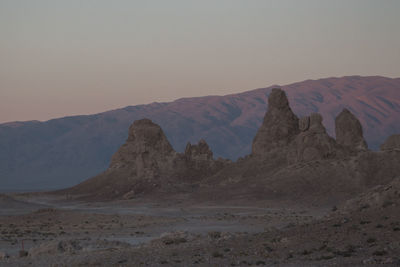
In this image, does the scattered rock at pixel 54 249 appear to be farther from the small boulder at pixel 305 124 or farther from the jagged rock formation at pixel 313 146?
the small boulder at pixel 305 124

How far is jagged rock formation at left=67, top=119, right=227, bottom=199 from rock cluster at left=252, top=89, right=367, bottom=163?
16618 millimetres

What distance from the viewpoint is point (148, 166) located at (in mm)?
114750

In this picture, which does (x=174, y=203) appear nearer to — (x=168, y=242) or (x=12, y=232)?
(x=12, y=232)

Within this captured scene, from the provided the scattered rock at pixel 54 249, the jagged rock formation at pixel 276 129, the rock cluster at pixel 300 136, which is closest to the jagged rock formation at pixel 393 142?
the rock cluster at pixel 300 136

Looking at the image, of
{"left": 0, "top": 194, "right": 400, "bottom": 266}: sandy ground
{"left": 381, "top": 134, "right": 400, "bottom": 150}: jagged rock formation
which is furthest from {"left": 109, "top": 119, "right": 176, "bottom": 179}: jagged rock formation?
{"left": 0, "top": 194, "right": 400, "bottom": 266}: sandy ground

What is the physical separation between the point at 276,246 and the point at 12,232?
96.2 ft

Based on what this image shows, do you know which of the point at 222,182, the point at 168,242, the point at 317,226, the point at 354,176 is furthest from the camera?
the point at 222,182

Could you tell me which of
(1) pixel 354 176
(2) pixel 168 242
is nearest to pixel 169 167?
(1) pixel 354 176

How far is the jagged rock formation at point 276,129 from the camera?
332ft

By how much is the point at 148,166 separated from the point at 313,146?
36169 millimetres

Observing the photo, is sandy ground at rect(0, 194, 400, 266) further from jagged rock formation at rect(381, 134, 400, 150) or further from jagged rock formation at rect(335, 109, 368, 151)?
jagged rock formation at rect(335, 109, 368, 151)

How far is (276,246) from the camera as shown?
24797 mm

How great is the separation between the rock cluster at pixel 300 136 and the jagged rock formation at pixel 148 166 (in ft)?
54.5

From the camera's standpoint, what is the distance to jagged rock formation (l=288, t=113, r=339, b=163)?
3484 inches
